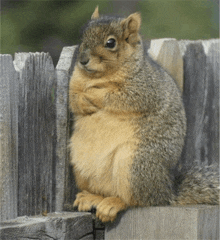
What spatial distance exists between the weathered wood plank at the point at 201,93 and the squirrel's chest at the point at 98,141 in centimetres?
76

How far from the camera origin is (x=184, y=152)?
3387 mm

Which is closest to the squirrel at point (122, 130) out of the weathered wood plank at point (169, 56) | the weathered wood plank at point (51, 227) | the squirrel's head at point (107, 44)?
the squirrel's head at point (107, 44)

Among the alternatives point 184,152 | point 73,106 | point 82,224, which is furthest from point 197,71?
point 82,224

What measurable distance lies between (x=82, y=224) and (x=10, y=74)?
98 cm

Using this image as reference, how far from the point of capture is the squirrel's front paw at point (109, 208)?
2.74 meters

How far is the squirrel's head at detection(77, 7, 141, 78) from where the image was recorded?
2.81 meters

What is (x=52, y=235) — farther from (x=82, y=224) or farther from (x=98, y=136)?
(x=98, y=136)

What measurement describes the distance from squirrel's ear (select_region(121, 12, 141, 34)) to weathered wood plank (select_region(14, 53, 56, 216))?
58 centimetres

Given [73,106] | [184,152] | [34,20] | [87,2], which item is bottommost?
[184,152]

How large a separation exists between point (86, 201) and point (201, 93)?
4.00 ft

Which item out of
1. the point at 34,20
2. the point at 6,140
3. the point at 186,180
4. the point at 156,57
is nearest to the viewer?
the point at 6,140

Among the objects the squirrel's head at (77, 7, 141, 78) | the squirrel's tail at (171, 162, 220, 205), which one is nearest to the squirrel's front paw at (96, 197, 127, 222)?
the squirrel's tail at (171, 162, 220, 205)

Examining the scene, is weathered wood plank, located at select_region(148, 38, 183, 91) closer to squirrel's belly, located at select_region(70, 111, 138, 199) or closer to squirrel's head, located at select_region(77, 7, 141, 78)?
squirrel's head, located at select_region(77, 7, 141, 78)

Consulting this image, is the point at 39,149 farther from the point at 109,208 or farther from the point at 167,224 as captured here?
the point at 167,224
